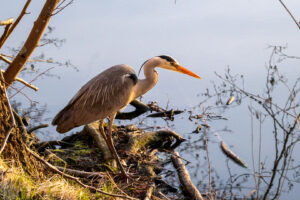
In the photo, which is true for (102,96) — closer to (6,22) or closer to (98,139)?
(98,139)

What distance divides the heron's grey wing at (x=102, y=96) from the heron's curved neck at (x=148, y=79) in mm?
186

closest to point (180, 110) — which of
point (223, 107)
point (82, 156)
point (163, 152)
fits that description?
point (223, 107)

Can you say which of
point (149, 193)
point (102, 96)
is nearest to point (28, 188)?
point (149, 193)

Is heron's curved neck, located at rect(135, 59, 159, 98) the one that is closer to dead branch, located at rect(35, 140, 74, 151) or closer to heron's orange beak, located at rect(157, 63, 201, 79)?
heron's orange beak, located at rect(157, 63, 201, 79)

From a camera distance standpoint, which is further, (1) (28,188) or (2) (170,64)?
(2) (170,64)

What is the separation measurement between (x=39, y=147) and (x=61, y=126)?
1165mm

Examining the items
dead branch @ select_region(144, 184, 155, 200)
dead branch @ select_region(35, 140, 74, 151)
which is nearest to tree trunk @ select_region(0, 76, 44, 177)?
dead branch @ select_region(144, 184, 155, 200)

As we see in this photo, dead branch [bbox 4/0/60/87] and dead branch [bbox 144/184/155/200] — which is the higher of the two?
dead branch [bbox 4/0/60/87]

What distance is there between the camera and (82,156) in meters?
5.20

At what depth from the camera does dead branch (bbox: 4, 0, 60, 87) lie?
4465 millimetres

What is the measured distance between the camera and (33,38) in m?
4.50

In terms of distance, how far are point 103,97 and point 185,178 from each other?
1.49m

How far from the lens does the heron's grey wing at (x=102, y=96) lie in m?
4.60

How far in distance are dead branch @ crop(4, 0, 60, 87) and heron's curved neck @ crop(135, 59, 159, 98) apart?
1.42 metres
